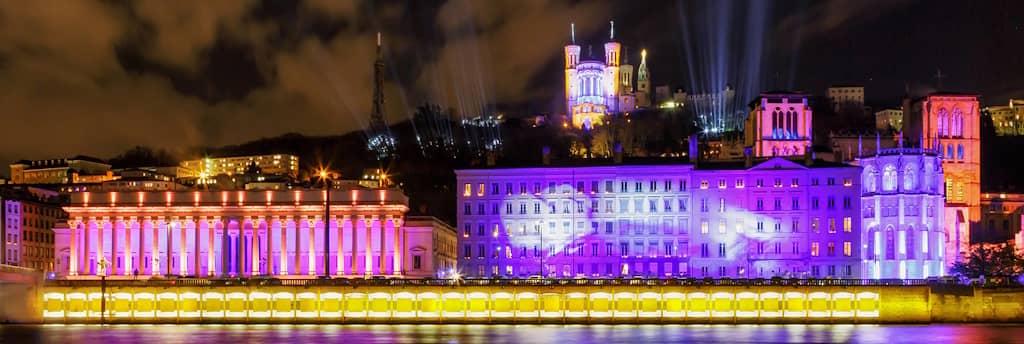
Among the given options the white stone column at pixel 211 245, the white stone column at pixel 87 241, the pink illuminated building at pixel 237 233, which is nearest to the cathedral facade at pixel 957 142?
the pink illuminated building at pixel 237 233

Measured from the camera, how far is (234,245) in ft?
468

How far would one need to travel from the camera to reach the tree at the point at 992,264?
130012mm

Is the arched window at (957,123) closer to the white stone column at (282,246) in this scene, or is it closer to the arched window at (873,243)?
the arched window at (873,243)

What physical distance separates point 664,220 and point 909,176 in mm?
22695

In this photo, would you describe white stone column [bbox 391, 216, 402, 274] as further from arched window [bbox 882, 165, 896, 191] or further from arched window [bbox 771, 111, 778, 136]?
arched window [bbox 771, 111, 778, 136]

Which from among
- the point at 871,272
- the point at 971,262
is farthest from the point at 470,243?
the point at 971,262

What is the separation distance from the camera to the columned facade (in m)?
139

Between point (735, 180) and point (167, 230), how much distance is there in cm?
→ 5320

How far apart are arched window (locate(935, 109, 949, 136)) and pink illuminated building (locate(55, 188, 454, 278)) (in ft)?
193

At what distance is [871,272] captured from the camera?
130750mm

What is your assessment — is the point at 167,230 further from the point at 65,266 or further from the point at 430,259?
the point at 430,259

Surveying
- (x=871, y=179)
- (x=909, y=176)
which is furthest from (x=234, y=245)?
(x=909, y=176)

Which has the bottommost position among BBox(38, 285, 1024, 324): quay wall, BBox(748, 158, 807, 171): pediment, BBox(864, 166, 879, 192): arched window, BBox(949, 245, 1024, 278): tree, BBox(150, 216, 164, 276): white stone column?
BBox(38, 285, 1024, 324): quay wall

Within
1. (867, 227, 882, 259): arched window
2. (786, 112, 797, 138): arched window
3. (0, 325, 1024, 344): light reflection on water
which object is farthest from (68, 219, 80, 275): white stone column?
(786, 112, 797, 138): arched window
